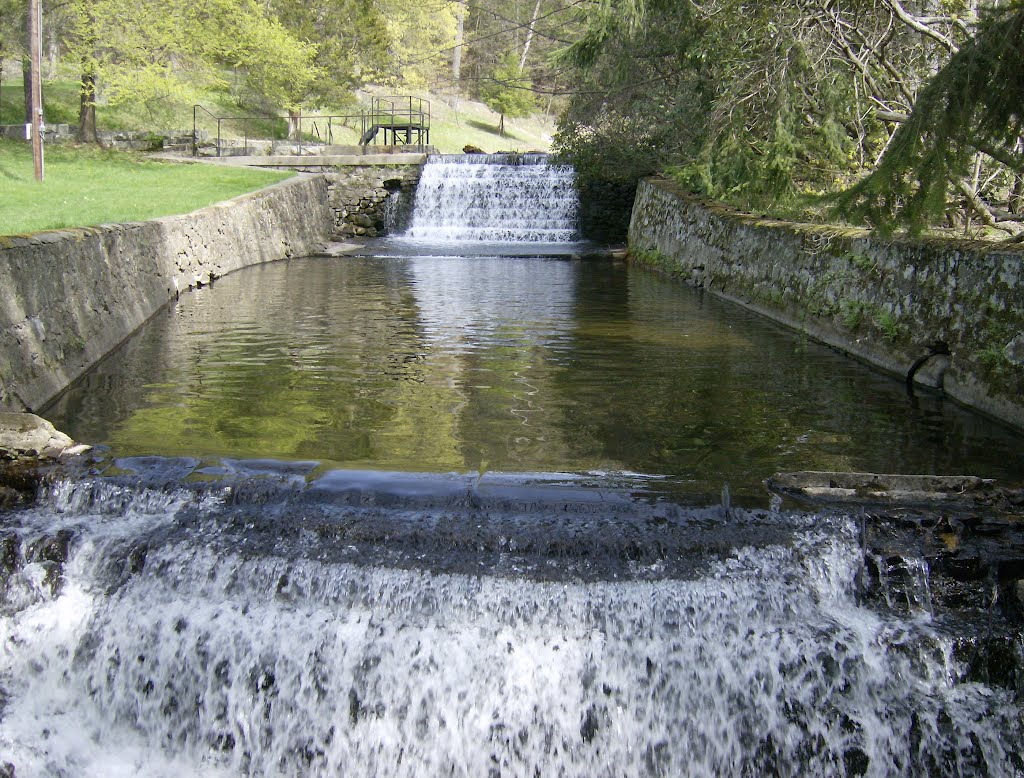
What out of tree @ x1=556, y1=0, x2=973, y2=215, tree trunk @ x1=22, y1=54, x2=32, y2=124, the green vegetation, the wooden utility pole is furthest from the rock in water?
tree trunk @ x1=22, y1=54, x2=32, y2=124

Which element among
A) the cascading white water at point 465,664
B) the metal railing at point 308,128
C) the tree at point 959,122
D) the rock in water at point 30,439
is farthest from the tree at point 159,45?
the cascading white water at point 465,664

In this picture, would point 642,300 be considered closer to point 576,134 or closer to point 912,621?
point 912,621

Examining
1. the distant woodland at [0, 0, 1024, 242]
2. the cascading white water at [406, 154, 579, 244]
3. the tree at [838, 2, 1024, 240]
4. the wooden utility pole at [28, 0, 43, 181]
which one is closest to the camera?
the tree at [838, 2, 1024, 240]

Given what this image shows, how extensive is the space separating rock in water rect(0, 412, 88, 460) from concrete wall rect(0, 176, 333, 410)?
0.79m

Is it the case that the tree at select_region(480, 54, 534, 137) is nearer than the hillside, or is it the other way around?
the hillside

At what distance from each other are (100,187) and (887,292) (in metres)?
16.6

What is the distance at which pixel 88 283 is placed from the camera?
966 cm

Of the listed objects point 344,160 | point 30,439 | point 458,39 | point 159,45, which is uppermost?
point 458,39

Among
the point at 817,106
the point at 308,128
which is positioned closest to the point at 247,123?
the point at 308,128

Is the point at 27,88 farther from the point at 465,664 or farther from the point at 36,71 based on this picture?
the point at 465,664

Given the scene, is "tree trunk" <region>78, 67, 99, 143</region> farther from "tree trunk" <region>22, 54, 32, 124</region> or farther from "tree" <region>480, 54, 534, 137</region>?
"tree" <region>480, 54, 534, 137</region>

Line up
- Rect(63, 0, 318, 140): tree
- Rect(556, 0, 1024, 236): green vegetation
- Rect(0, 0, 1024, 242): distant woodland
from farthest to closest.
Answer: Rect(63, 0, 318, 140): tree, Rect(0, 0, 1024, 242): distant woodland, Rect(556, 0, 1024, 236): green vegetation

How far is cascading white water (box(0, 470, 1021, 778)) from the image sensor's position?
4.54m

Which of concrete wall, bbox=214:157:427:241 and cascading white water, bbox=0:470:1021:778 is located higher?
concrete wall, bbox=214:157:427:241
